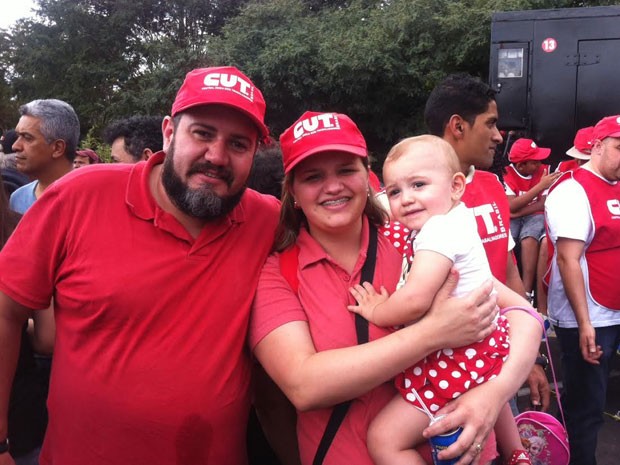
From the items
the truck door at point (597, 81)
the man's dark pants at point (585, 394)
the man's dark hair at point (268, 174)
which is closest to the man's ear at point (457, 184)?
the man's dark hair at point (268, 174)

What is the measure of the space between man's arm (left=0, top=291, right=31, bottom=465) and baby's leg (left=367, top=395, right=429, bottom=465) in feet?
4.46

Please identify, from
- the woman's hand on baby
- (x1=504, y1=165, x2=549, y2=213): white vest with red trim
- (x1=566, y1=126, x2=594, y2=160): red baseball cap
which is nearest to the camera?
→ the woman's hand on baby

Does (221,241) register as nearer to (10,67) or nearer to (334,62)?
(334,62)

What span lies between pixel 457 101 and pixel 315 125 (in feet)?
5.90

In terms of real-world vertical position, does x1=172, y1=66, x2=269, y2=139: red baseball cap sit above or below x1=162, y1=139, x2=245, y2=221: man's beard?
above

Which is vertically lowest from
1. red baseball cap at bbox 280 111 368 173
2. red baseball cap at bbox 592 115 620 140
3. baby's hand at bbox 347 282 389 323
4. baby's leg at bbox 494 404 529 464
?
baby's leg at bbox 494 404 529 464

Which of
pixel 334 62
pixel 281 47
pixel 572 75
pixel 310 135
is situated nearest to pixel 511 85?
pixel 572 75

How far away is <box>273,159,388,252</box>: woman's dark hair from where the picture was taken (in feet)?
7.30

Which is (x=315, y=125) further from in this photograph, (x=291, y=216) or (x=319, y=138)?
(x=291, y=216)

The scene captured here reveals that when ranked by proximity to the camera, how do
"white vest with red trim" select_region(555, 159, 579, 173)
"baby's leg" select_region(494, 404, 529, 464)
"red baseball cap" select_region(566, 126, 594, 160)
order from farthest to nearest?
"white vest with red trim" select_region(555, 159, 579, 173) < "red baseball cap" select_region(566, 126, 594, 160) < "baby's leg" select_region(494, 404, 529, 464)

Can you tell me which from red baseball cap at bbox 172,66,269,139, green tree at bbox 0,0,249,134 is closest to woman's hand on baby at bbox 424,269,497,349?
red baseball cap at bbox 172,66,269,139

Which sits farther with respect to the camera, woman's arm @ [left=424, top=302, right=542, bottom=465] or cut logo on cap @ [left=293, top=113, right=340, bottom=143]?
cut logo on cap @ [left=293, top=113, right=340, bottom=143]

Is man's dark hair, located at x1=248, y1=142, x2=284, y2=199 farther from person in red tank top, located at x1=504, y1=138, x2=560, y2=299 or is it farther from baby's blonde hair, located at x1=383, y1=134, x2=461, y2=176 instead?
person in red tank top, located at x1=504, y1=138, x2=560, y2=299

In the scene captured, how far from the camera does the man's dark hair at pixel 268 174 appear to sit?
3154 mm
